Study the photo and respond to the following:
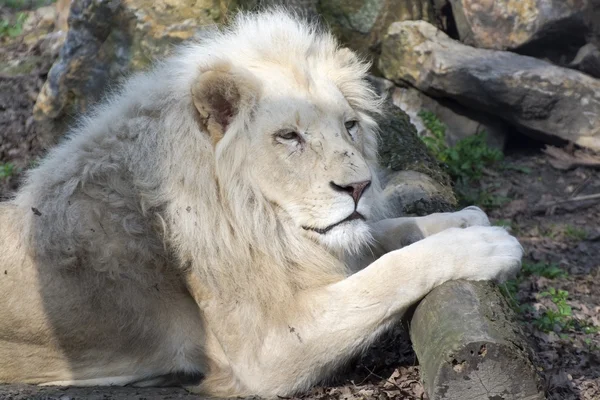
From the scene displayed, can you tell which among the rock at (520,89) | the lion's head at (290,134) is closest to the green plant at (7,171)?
the lion's head at (290,134)

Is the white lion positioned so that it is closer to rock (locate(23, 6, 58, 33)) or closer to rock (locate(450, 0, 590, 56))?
rock (locate(450, 0, 590, 56))

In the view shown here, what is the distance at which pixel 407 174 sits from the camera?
251 inches

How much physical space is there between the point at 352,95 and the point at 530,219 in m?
4.28

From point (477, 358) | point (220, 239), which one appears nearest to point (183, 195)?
point (220, 239)

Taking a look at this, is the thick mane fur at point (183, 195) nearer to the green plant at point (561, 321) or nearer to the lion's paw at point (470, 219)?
the lion's paw at point (470, 219)

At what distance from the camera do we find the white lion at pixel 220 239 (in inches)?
171

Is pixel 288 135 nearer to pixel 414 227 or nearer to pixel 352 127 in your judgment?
pixel 352 127

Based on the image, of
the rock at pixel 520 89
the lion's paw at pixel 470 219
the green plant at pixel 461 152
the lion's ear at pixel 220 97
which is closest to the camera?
the lion's ear at pixel 220 97

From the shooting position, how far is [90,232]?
15.2ft

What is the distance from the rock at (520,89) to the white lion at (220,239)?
5.02m

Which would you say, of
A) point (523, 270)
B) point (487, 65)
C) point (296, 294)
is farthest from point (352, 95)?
point (487, 65)

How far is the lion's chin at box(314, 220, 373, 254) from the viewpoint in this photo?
14.2 ft

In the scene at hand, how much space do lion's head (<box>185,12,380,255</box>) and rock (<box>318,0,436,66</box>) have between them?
18.4ft

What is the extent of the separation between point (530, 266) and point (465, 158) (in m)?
2.51
